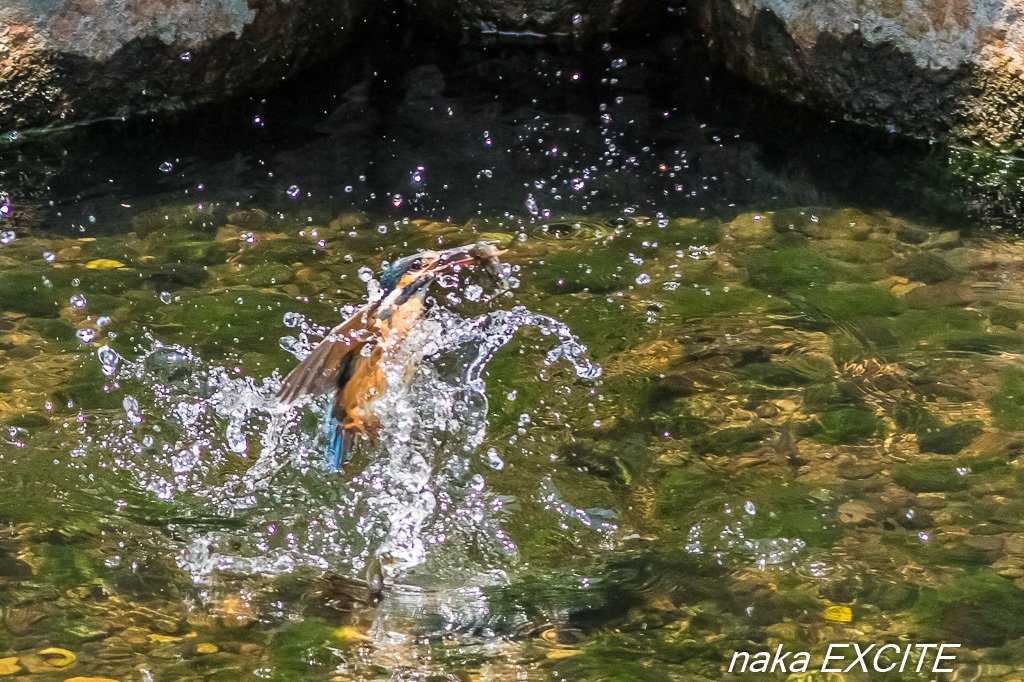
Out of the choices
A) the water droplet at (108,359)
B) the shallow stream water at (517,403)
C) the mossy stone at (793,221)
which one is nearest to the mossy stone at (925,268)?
the shallow stream water at (517,403)

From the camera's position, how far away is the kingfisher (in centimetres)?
294

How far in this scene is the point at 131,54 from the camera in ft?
15.4

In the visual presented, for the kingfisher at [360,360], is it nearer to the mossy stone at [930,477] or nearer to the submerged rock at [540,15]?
the mossy stone at [930,477]

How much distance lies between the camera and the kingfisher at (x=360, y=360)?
2939 mm

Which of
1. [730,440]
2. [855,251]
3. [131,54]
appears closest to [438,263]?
[730,440]

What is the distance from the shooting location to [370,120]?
15.9ft

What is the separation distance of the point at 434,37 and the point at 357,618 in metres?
3.71

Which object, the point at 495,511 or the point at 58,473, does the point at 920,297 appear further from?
the point at 58,473

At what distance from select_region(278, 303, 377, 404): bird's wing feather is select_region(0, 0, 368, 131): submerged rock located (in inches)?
95.0

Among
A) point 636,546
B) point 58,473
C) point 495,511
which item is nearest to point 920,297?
point 636,546

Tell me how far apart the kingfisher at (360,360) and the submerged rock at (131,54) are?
6.81 feet

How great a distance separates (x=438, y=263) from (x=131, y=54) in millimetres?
2189

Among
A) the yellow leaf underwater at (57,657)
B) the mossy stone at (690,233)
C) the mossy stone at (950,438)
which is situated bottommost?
the yellow leaf underwater at (57,657)

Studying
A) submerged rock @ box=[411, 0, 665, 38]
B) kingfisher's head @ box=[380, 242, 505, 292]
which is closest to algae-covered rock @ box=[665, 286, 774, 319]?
kingfisher's head @ box=[380, 242, 505, 292]
